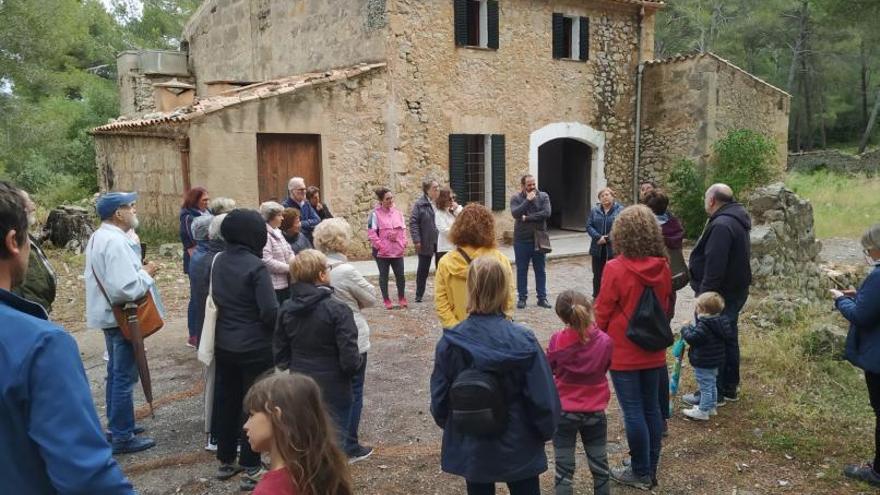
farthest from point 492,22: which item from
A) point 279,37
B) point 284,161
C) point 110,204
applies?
point 110,204

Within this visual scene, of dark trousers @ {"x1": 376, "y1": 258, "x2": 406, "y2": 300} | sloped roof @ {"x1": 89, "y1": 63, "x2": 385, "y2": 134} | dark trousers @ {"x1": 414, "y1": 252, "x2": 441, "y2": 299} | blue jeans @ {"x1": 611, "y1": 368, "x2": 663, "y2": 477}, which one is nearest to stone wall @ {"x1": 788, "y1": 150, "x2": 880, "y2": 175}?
sloped roof @ {"x1": 89, "y1": 63, "x2": 385, "y2": 134}

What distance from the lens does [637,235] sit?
3.79 m

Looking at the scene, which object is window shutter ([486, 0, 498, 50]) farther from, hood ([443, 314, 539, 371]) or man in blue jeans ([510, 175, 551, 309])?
hood ([443, 314, 539, 371])

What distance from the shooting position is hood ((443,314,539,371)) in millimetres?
2752

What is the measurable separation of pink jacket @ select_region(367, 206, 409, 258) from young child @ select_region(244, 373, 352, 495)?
21.0ft

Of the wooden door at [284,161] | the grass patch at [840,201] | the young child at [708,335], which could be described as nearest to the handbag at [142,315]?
the young child at [708,335]

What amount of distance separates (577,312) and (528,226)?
15.7 feet

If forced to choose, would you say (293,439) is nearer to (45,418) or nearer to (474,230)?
(45,418)

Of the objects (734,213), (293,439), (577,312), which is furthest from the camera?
(734,213)

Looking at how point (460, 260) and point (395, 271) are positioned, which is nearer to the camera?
point (460, 260)

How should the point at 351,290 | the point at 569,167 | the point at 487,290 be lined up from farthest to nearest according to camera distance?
the point at 569,167, the point at 351,290, the point at 487,290

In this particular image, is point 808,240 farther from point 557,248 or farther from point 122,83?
point 122,83

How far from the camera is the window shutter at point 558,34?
45.6ft

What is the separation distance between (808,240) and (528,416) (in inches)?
282
